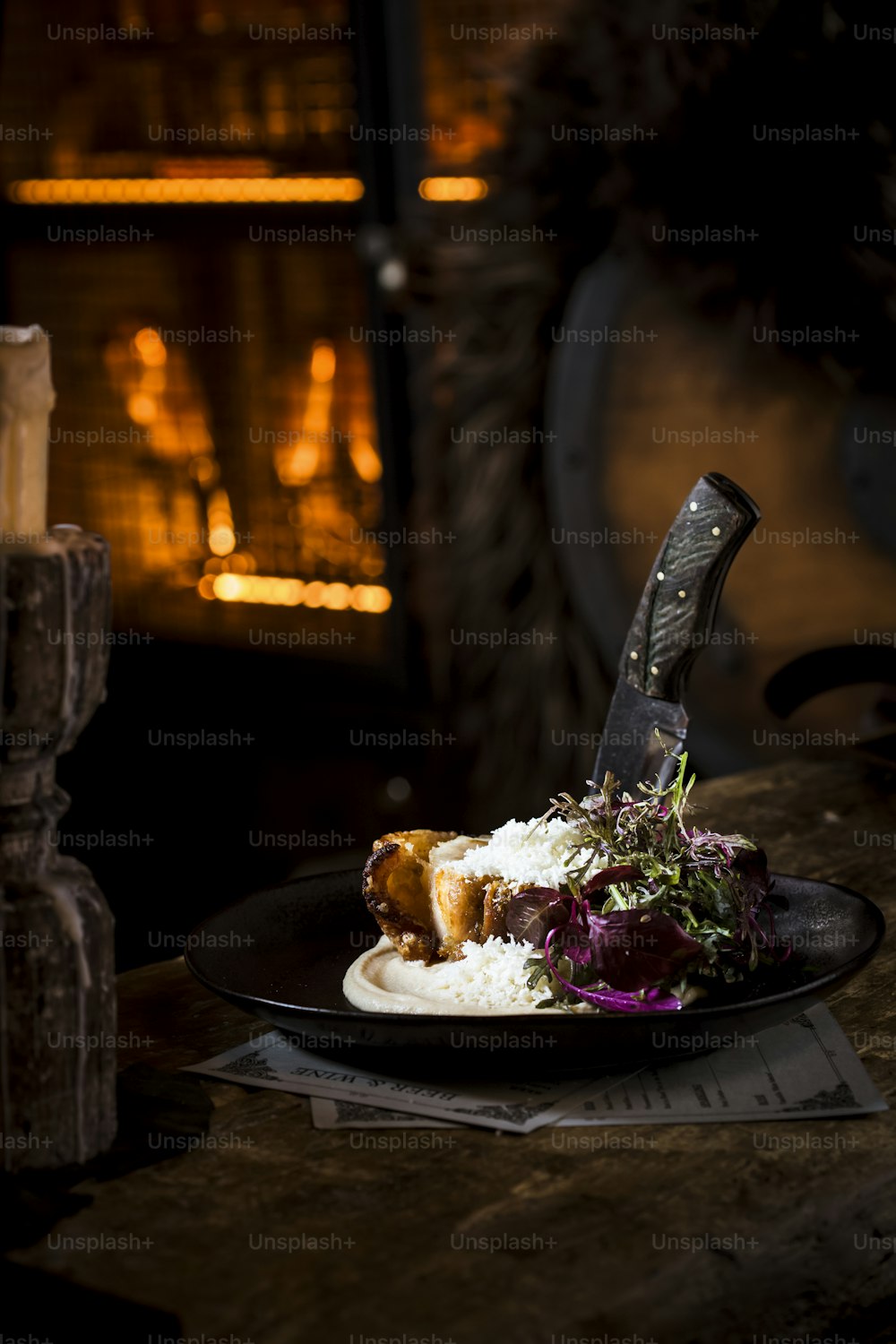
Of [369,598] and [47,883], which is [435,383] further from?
[47,883]

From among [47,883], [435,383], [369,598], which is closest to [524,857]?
[47,883]

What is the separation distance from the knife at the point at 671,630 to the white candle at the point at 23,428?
20.4 inches

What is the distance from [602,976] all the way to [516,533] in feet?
5.64

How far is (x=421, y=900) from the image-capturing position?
1.18 m

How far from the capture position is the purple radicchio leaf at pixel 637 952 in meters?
1.05

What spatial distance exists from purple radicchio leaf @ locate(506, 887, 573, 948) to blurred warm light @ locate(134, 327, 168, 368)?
8.71ft

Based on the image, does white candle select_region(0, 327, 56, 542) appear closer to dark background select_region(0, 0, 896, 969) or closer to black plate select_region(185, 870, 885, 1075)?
black plate select_region(185, 870, 885, 1075)

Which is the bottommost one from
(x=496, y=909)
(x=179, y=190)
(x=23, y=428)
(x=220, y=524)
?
(x=220, y=524)

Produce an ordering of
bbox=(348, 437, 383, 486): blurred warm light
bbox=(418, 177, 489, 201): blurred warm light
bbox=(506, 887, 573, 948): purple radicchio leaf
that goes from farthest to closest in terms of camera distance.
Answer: bbox=(348, 437, 383, 486): blurred warm light → bbox=(418, 177, 489, 201): blurred warm light → bbox=(506, 887, 573, 948): purple radicchio leaf

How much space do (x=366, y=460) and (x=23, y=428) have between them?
242 centimetres

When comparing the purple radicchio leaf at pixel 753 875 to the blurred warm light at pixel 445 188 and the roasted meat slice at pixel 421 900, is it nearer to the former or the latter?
the roasted meat slice at pixel 421 900

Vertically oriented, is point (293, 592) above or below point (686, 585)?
below

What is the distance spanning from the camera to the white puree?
1069mm

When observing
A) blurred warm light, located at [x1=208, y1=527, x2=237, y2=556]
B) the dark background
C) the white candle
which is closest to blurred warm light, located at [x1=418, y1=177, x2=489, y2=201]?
the dark background
